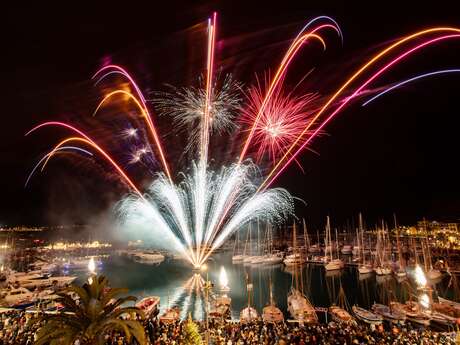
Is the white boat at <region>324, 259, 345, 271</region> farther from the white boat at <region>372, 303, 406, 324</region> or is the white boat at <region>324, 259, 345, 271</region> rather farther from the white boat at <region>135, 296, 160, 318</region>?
the white boat at <region>135, 296, 160, 318</region>

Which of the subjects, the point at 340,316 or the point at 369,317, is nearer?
the point at 340,316

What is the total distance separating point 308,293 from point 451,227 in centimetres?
9986

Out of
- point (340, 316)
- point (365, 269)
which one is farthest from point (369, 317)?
point (365, 269)

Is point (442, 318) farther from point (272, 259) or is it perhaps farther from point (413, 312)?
point (272, 259)

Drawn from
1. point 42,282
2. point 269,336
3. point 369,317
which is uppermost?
point 269,336

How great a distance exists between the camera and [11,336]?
51.4 ft

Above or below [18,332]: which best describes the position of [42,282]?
below

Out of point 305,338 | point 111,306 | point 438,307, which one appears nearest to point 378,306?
point 438,307

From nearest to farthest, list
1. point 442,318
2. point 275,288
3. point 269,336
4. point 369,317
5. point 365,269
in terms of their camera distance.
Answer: point 269,336 < point 442,318 < point 369,317 < point 275,288 < point 365,269

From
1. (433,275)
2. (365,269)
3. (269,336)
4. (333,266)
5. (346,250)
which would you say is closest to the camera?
(269,336)

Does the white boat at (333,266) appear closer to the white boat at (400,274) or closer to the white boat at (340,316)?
the white boat at (400,274)

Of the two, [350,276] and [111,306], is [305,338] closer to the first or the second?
[111,306]

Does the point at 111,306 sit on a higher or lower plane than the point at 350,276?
higher

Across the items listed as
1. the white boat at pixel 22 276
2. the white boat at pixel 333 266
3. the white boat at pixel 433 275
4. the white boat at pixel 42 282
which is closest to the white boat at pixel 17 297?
the white boat at pixel 42 282
